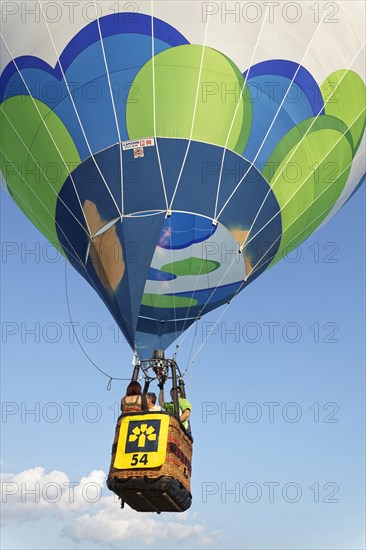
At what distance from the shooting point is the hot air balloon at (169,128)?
316 inches

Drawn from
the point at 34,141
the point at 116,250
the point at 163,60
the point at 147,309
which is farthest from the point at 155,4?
the point at 147,309

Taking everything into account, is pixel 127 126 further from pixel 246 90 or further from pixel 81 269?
pixel 81 269

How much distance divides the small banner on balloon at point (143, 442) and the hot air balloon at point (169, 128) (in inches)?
37.4

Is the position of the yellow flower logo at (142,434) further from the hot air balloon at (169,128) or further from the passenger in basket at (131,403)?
the hot air balloon at (169,128)

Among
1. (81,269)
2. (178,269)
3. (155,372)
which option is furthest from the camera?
(81,269)

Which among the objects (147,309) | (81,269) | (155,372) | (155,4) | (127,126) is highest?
(155,4)

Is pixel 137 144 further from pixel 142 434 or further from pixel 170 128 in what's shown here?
pixel 142 434

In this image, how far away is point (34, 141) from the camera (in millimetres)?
8625

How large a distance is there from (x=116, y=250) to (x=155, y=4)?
2.69 meters

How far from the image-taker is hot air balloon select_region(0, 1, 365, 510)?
26.4 feet

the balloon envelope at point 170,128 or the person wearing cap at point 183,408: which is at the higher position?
the balloon envelope at point 170,128

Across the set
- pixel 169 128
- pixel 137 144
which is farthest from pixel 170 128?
pixel 137 144

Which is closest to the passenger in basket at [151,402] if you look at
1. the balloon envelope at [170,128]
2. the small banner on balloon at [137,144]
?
the balloon envelope at [170,128]

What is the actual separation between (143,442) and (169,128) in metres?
3.39
